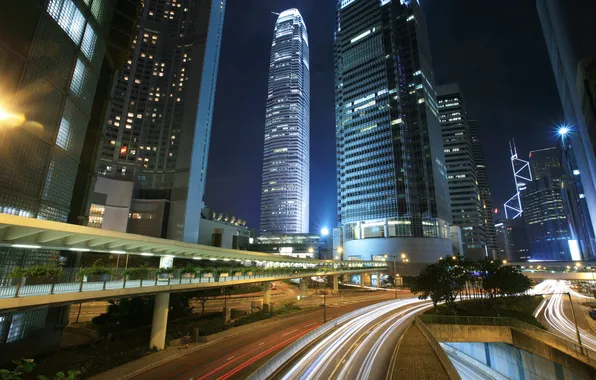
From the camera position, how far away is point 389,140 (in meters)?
124

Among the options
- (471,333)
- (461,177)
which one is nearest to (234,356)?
(471,333)

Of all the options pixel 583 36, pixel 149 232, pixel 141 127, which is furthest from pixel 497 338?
pixel 141 127

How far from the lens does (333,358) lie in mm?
23781

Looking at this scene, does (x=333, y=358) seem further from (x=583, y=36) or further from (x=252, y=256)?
(x=583, y=36)

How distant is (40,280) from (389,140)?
4905 inches

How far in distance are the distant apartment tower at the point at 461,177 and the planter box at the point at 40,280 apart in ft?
570

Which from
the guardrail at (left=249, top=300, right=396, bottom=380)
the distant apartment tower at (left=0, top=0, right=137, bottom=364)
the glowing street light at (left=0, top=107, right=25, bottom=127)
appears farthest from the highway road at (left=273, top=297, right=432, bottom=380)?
the glowing street light at (left=0, top=107, right=25, bottom=127)

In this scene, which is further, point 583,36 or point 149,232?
point 149,232

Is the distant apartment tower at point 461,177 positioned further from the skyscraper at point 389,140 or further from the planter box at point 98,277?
the planter box at point 98,277

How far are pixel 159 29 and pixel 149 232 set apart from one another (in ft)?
309

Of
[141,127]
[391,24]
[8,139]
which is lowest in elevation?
[8,139]

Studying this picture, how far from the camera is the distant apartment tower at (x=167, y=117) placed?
9781cm

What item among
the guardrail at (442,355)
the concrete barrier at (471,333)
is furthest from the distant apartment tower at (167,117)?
the guardrail at (442,355)

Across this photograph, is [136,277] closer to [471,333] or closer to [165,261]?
[165,261]
